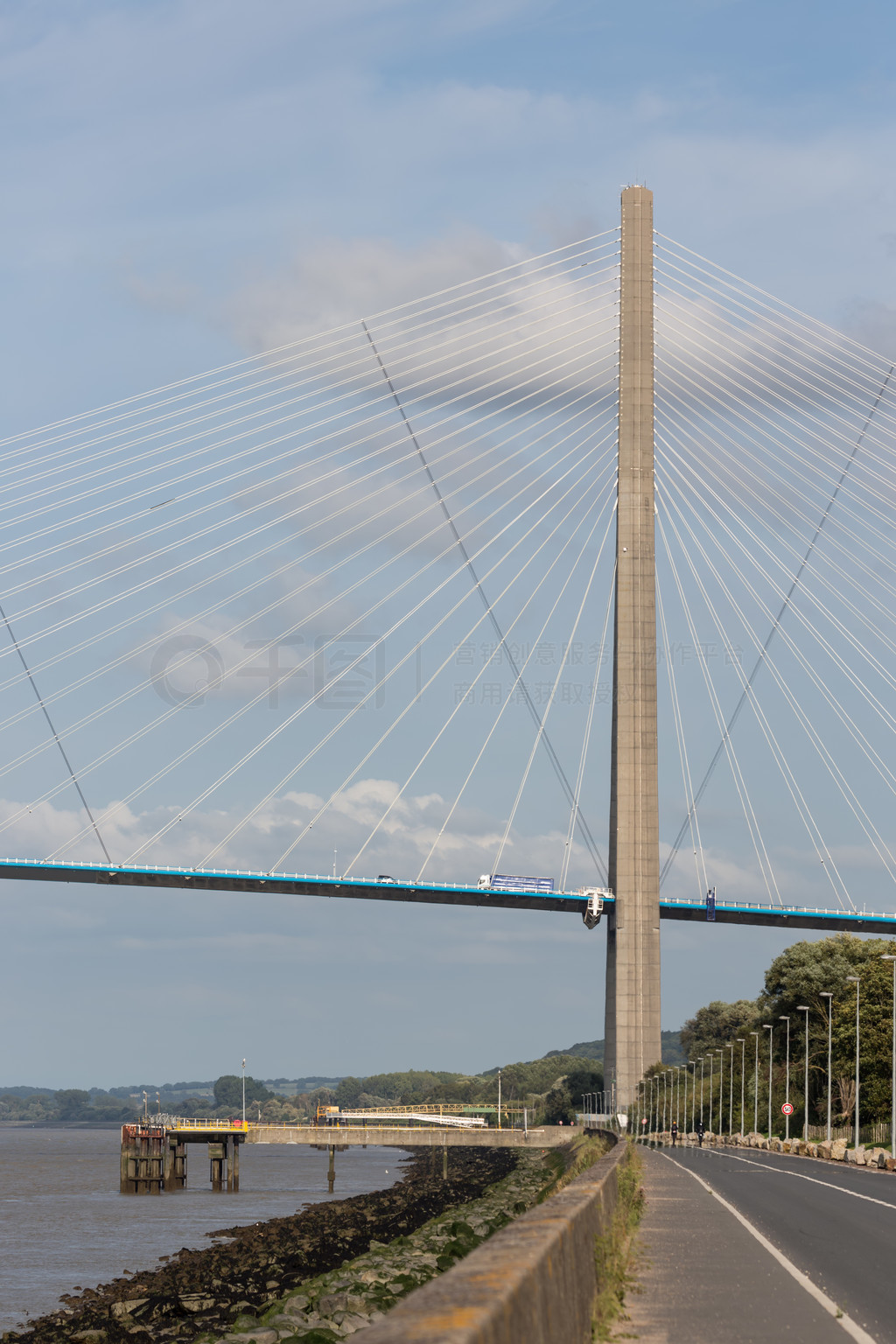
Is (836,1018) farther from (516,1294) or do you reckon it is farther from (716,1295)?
(516,1294)

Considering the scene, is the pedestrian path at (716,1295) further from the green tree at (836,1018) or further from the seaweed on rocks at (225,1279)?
the green tree at (836,1018)

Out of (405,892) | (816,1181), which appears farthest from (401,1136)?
(816,1181)

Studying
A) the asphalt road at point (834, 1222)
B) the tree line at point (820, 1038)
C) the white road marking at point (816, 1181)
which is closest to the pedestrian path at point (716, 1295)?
the asphalt road at point (834, 1222)

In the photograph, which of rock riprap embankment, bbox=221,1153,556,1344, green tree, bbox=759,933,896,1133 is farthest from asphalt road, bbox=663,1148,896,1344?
green tree, bbox=759,933,896,1133

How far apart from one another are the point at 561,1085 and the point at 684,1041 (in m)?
15.3

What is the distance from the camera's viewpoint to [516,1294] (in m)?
5.18

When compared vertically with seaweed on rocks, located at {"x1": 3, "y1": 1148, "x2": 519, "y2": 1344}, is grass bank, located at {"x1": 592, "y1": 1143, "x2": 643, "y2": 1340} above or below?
above

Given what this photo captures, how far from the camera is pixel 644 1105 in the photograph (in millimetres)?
87562

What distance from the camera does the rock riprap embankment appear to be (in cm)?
1797

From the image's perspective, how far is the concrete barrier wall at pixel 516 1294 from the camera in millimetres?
4367

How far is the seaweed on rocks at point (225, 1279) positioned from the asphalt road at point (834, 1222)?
751 centimetres

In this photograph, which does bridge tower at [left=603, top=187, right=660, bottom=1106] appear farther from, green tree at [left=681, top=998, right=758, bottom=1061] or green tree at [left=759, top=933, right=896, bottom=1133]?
green tree at [left=681, top=998, right=758, bottom=1061]

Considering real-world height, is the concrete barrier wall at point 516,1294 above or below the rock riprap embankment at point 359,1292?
above

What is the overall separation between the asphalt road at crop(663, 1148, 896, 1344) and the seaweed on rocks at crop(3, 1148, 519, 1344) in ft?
24.7
